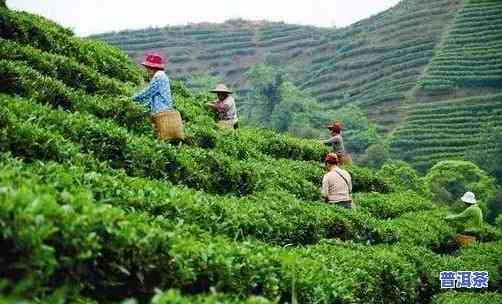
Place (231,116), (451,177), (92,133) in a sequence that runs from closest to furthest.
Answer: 1. (92,133)
2. (231,116)
3. (451,177)

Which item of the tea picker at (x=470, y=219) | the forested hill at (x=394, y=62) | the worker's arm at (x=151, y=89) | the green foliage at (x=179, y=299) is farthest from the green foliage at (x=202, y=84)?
the green foliage at (x=179, y=299)

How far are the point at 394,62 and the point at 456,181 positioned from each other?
136 feet

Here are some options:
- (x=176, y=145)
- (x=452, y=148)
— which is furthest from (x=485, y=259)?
(x=452, y=148)

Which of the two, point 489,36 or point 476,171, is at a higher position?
point 489,36

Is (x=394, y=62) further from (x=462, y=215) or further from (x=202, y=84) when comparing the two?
(x=462, y=215)

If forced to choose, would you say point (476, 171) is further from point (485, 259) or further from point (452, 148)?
point (485, 259)

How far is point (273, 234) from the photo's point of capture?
30.3 ft

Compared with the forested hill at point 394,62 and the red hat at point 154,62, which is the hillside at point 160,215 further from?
the forested hill at point 394,62

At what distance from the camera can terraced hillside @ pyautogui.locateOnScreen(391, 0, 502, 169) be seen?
6203 centimetres

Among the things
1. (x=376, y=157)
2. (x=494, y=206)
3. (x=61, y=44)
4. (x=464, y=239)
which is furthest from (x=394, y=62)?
(x=61, y=44)

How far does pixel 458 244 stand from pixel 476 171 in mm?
35785

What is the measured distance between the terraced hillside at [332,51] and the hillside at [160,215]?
202 ft

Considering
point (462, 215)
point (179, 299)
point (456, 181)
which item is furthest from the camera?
point (456, 181)

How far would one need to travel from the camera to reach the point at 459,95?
231 feet
